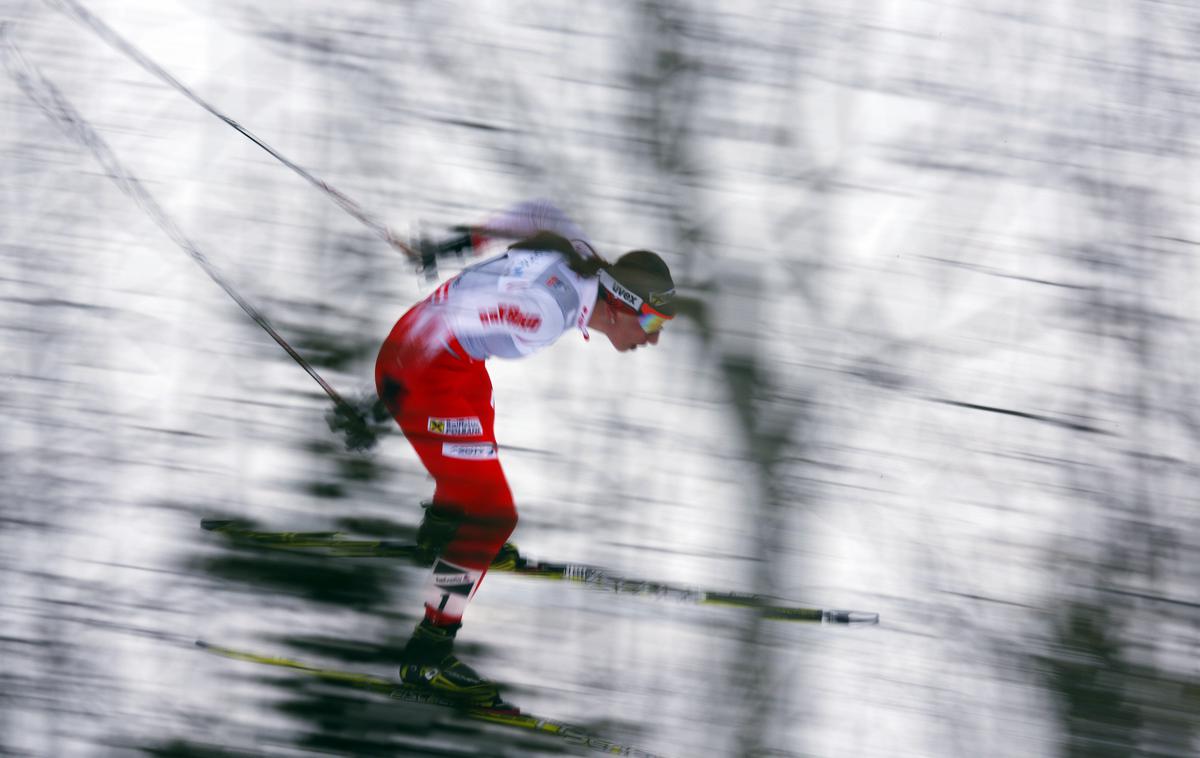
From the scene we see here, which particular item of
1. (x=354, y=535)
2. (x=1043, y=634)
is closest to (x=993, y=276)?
(x=1043, y=634)

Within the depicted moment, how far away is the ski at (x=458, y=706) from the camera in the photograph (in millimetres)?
2098

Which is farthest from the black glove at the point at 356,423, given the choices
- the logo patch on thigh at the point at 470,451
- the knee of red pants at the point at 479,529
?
the logo patch on thigh at the point at 470,451

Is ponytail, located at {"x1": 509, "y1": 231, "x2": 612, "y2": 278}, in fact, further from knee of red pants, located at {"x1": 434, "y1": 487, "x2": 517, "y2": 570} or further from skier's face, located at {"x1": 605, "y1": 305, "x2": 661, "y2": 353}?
knee of red pants, located at {"x1": 434, "y1": 487, "x2": 517, "y2": 570}

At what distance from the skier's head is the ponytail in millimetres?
31

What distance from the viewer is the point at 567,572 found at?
220 cm

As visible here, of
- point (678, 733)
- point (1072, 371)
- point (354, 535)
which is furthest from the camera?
point (1072, 371)

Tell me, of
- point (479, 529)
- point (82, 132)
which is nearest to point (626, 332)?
point (479, 529)

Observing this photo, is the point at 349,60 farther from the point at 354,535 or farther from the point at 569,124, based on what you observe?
the point at 354,535

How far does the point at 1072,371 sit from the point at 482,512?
5.65 feet

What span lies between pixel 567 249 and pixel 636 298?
28 centimetres

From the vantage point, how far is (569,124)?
2.34m

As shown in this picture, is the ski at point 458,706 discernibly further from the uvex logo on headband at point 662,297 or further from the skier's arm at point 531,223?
the skier's arm at point 531,223

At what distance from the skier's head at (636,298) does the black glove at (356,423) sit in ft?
2.25

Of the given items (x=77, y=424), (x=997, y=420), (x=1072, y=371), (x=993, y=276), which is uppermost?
(x=993, y=276)
